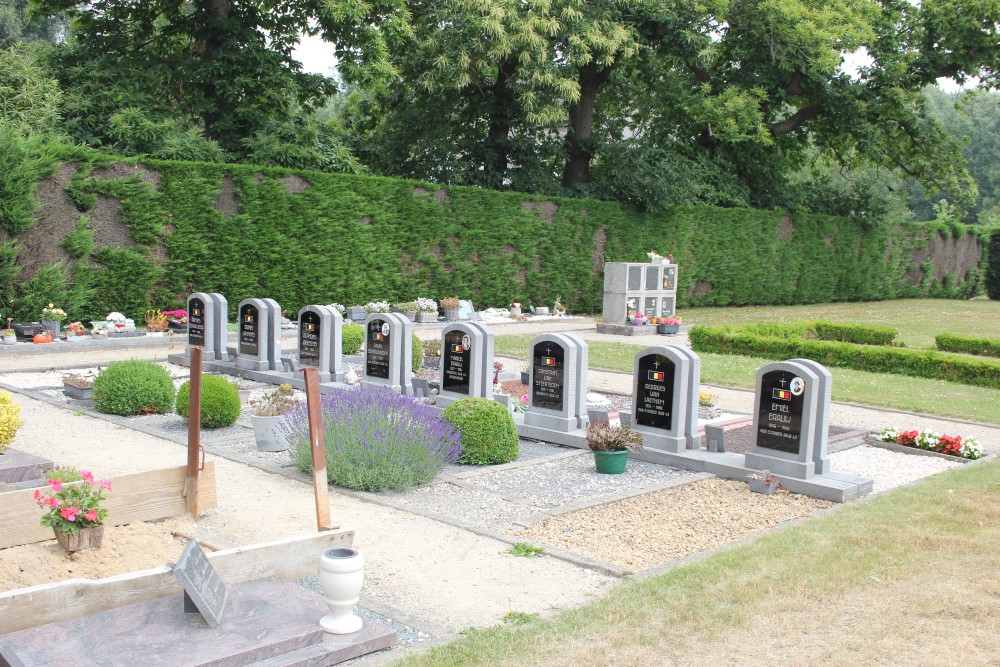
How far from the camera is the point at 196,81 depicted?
2234cm

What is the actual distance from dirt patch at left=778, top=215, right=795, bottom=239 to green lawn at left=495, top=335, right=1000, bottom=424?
16145 millimetres

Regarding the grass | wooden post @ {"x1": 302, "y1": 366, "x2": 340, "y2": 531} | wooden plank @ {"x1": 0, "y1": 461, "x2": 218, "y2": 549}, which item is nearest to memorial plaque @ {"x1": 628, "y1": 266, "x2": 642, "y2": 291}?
the grass

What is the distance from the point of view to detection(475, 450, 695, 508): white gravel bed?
790 cm

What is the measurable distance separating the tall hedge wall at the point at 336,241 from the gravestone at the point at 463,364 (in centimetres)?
945

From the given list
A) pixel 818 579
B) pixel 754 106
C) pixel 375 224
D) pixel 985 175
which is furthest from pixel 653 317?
pixel 985 175

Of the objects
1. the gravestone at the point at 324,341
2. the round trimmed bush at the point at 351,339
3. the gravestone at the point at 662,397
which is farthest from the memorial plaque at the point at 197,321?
the gravestone at the point at 662,397

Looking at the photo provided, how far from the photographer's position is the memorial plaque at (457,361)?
11047 mm

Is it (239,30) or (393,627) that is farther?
(239,30)

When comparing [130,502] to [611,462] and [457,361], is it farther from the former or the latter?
[457,361]

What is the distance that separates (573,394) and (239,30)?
1615cm

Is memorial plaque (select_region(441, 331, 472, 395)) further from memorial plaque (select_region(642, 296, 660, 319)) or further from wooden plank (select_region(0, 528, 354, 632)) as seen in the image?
memorial plaque (select_region(642, 296, 660, 319))

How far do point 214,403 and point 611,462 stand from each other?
428 centimetres

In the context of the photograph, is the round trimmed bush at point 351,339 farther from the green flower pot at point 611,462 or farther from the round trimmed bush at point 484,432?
the green flower pot at point 611,462

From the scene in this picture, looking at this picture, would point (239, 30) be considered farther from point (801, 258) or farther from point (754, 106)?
point (801, 258)
